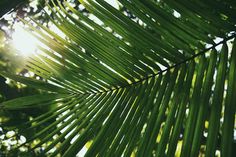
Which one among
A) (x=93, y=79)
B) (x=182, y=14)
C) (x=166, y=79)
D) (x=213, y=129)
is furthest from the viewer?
(x=93, y=79)

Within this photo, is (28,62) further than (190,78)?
Yes

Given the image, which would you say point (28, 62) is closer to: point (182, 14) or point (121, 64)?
point (121, 64)

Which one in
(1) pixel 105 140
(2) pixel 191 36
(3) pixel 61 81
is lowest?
(1) pixel 105 140

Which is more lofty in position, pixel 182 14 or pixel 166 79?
pixel 182 14

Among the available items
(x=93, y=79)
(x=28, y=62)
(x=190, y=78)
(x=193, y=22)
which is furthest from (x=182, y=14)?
(x=28, y=62)

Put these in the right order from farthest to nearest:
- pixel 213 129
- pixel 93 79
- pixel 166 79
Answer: pixel 93 79
pixel 166 79
pixel 213 129

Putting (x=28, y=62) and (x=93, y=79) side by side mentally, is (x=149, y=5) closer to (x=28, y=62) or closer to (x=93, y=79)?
(x=93, y=79)
